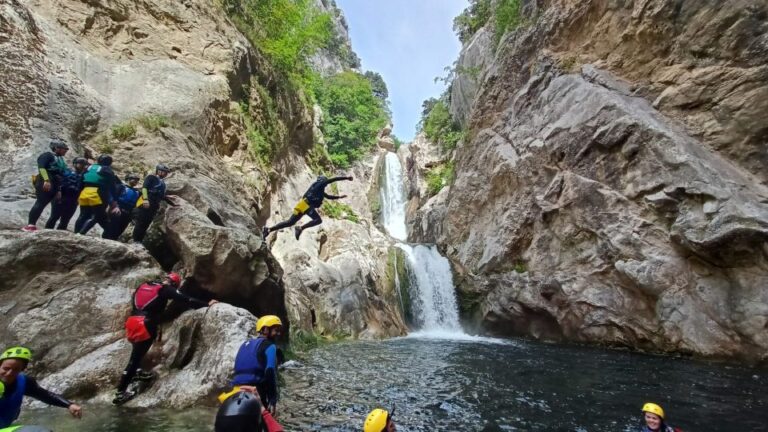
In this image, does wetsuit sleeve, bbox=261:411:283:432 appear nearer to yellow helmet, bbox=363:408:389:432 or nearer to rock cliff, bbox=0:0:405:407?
yellow helmet, bbox=363:408:389:432

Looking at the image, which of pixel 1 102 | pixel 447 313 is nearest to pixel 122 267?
pixel 1 102

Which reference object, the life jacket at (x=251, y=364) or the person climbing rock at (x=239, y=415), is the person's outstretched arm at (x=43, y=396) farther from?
the person climbing rock at (x=239, y=415)

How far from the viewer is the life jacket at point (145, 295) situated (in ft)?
20.0

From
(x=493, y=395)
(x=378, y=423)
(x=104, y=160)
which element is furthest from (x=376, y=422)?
(x=104, y=160)

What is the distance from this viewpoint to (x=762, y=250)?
33.9ft

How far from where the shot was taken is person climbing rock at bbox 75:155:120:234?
312 inches

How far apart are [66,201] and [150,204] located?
151 cm

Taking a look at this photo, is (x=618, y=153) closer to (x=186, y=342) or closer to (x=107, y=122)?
(x=186, y=342)

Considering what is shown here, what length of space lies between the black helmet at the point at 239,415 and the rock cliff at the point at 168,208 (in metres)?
3.03

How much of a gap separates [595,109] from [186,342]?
1500cm

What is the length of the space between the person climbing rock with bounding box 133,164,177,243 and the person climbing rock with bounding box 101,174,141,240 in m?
0.20

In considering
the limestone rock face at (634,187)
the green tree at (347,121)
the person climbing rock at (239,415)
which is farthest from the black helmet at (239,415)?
the green tree at (347,121)

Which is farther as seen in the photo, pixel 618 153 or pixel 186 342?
pixel 618 153

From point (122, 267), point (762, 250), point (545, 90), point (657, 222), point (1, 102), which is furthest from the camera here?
point (545, 90)
